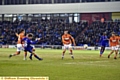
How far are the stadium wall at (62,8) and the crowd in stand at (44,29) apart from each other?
2.75 m

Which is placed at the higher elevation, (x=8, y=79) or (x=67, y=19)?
(x=8, y=79)

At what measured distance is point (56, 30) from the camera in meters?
77.1

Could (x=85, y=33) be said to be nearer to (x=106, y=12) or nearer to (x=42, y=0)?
(x=106, y=12)

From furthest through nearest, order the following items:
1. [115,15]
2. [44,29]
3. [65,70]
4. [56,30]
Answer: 1. [115,15]
2. [44,29]
3. [56,30]
4. [65,70]

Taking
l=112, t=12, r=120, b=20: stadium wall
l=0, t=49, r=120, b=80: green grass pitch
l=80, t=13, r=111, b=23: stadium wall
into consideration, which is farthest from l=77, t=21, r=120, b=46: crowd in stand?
l=0, t=49, r=120, b=80: green grass pitch

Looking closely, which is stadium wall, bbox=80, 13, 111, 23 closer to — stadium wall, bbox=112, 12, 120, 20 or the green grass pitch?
stadium wall, bbox=112, 12, 120, 20

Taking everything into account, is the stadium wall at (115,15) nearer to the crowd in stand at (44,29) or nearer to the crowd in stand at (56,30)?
the crowd in stand at (56,30)

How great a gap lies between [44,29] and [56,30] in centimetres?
293

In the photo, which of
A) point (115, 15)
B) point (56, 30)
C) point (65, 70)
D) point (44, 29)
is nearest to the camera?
point (65, 70)

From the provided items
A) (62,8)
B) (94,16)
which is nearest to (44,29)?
(62,8)

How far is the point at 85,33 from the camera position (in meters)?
74.0

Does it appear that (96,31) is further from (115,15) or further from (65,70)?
(65,70)

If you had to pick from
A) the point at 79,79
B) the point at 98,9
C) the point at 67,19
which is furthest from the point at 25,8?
the point at 79,79

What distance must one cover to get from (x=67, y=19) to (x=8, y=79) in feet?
239
